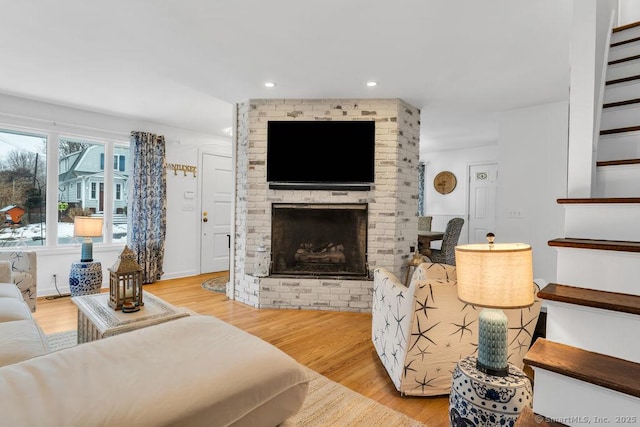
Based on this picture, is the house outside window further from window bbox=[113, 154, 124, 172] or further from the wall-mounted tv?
the wall-mounted tv

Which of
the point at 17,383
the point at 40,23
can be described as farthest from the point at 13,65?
the point at 17,383

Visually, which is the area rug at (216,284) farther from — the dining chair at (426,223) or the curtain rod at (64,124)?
the dining chair at (426,223)

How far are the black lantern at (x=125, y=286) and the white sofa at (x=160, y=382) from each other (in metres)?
1.28

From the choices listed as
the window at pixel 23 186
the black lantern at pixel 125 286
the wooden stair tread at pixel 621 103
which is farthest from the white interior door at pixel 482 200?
the window at pixel 23 186

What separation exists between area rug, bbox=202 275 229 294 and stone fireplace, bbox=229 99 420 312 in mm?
696

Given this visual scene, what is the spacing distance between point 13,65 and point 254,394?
395cm

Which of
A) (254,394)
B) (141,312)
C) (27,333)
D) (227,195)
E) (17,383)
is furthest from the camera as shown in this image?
(227,195)

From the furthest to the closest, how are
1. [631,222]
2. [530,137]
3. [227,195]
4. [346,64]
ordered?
[227,195]
[530,137]
[346,64]
[631,222]

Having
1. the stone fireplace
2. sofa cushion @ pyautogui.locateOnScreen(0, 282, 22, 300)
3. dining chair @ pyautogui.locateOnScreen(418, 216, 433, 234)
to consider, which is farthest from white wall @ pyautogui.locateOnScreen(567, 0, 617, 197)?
dining chair @ pyautogui.locateOnScreen(418, 216, 433, 234)

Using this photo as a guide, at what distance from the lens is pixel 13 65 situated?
308cm

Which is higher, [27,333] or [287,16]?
[287,16]

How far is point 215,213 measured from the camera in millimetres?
5875

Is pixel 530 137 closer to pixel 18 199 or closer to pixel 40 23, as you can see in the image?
pixel 40 23

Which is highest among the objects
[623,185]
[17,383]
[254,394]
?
[623,185]
